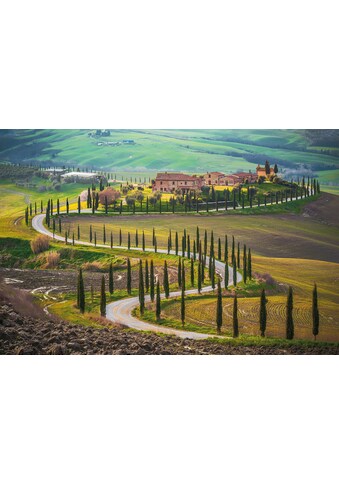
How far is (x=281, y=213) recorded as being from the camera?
13156 mm

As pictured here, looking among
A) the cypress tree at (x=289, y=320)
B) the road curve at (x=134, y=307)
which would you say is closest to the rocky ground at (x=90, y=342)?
the road curve at (x=134, y=307)

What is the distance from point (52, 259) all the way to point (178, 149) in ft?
10.8

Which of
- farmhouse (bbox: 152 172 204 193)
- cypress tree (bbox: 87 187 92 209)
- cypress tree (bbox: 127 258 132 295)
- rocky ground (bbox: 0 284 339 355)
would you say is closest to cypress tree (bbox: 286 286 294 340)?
rocky ground (bbox: 0 284 339 355)

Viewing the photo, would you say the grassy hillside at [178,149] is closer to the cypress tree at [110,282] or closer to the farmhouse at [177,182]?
the farmhouse at [177,182]

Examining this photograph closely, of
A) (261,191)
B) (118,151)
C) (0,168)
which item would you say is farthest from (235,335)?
(0,168)

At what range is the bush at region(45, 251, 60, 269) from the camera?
1243 centimetres

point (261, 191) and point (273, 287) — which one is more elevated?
point (261, 191)

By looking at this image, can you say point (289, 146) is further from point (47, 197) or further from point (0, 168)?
point (0, 168)

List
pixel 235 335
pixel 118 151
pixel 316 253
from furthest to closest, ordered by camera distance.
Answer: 1. pixel 118 151
2. pixel 316 253
3. pixel 235 335

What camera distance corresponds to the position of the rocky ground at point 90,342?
11.6m

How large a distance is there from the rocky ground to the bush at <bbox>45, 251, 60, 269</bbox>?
0.99 meters

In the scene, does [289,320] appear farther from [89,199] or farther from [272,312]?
[89,199]

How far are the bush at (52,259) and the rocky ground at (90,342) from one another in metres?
0.99

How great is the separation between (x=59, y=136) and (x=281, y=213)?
4.61 meters
